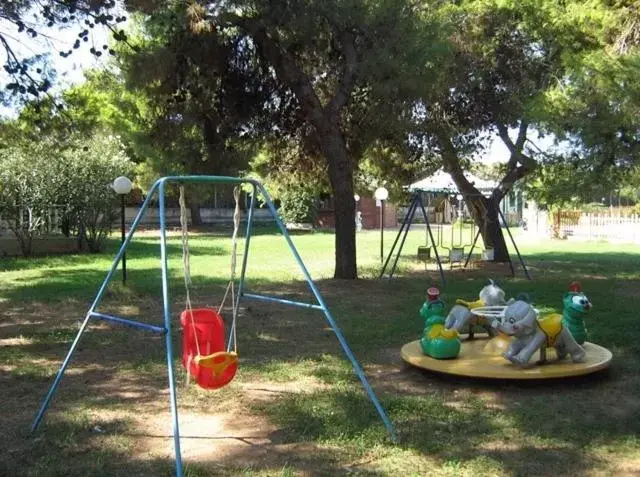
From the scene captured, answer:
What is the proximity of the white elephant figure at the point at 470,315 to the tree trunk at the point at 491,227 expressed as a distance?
9.54 m

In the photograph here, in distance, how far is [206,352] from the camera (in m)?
4.64

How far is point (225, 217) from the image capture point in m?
A: 41.5

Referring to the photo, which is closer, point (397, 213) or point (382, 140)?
point (382, 140)

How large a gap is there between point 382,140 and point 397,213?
30.0 metres

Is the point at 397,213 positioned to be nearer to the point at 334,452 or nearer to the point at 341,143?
the point at 341,143

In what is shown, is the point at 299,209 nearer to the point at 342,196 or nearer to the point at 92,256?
the point at 92,256

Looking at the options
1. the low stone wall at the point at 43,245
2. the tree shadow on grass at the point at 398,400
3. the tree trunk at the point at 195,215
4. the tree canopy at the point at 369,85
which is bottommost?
the tree shadow on grass at the point at 398,400

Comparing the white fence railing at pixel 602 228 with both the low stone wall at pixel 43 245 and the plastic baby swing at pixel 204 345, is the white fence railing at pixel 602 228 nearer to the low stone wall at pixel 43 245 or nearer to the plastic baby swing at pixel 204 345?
the low stone wall at pixel 43 245

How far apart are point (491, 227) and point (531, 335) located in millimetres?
12177

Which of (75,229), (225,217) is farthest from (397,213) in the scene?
(75,229)

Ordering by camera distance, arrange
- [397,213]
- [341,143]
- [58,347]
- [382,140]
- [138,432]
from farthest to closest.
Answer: [397,213]
[382,140]
[341,143]
[58,347]
[138,432]

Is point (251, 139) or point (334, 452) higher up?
point (251, 139)

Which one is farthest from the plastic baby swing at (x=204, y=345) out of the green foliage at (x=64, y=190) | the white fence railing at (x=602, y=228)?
the white fence railing at (x=602, y=228)

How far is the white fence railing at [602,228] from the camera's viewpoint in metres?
27.7
